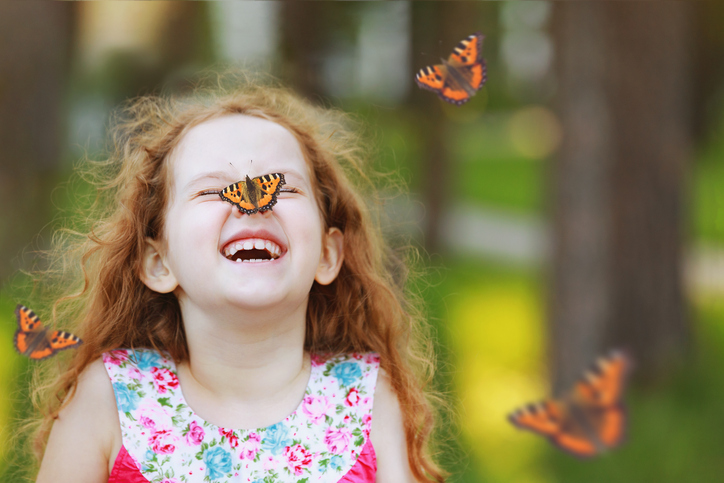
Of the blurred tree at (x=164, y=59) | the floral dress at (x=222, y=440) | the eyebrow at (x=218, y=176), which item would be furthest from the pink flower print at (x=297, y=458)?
the blurred tree at (x=164, y=59)

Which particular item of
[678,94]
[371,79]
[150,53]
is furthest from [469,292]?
[150,53]

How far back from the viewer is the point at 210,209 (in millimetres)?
930

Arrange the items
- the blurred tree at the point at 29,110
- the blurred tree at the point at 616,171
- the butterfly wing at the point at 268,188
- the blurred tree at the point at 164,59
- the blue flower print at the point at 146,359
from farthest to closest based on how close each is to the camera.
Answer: the blurred tree at the point at 616,171 < the blurred tree at the point at 29,110 < the blurred tree at the point at 164,59 < the blue flower print at the point at 146,359 < the butterfly wing at the point at 268,188

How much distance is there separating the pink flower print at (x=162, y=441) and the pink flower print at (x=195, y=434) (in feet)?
0.08

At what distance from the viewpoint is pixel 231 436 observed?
0.99 meters

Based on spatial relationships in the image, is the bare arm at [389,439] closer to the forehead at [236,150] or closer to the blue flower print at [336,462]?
the blue flower print at [336,462]

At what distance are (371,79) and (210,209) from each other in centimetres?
137

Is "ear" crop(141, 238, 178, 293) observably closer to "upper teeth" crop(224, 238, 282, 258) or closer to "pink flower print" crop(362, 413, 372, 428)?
"upper teeth" crop(224, 238, 282, 258)

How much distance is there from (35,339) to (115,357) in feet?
0.62

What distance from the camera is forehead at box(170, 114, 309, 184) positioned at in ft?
3.14

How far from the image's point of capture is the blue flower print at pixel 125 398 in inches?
38.6

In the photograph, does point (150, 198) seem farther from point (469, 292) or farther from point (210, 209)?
point (469, 292)

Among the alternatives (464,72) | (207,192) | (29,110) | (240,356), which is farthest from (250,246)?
(29,110)

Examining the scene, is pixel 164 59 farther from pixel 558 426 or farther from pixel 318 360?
pixel 558 426
